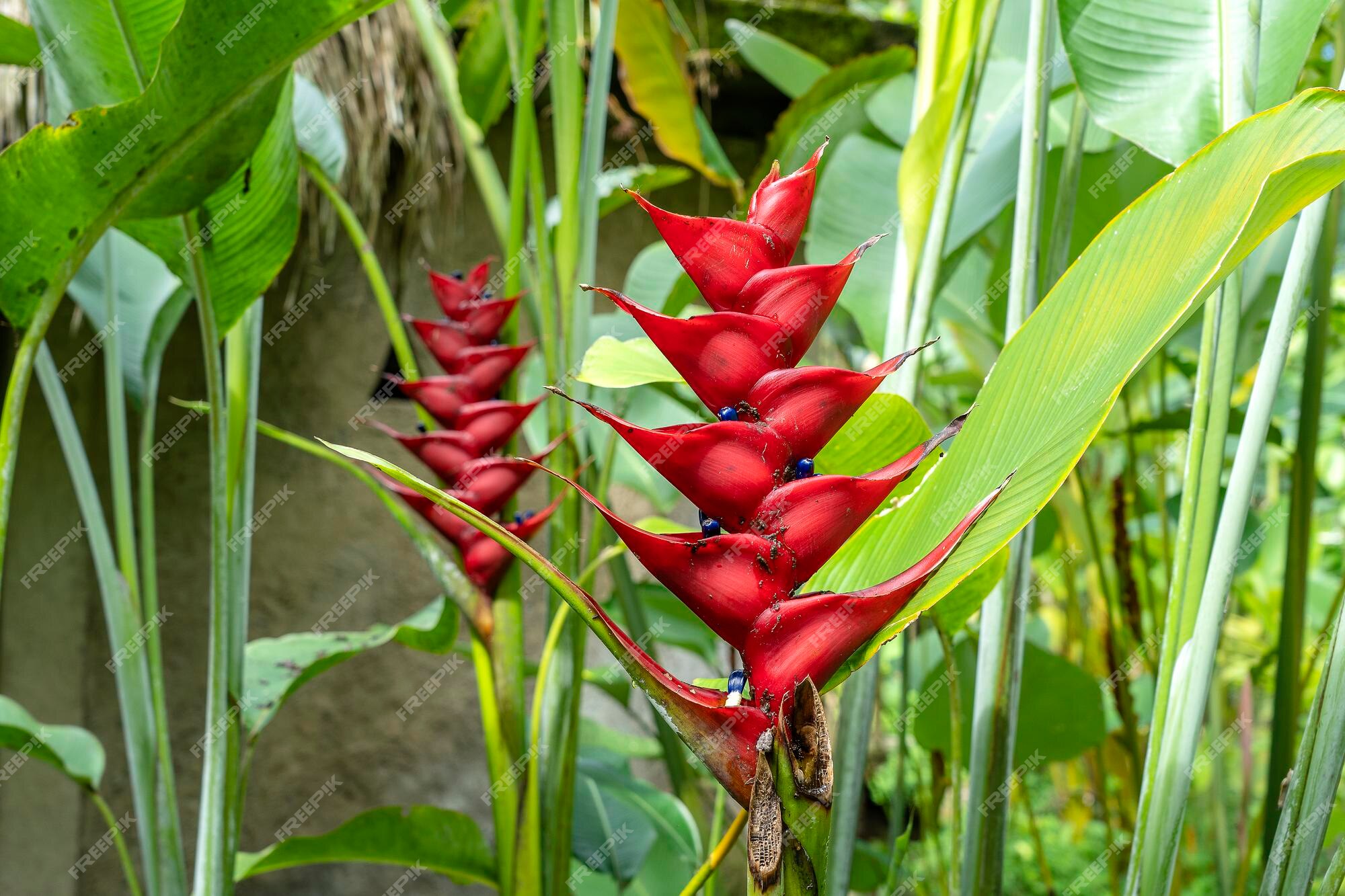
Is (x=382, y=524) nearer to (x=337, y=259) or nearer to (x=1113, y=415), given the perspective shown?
(x=337, y=259)

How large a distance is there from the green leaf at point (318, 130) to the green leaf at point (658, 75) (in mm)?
344

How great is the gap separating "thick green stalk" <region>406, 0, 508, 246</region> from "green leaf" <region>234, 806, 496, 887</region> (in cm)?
47

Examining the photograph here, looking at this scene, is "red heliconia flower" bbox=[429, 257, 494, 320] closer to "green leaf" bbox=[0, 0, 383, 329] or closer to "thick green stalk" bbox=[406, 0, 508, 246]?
"thick green stalk" bbox=[406, 0, 508, 246]

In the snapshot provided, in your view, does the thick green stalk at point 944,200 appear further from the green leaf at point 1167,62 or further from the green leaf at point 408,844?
the green leaf at point 408,844

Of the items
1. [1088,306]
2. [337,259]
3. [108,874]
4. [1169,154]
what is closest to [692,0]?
[337,259]

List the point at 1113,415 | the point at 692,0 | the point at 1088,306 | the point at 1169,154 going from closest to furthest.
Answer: the point at 1088,306
the point at 1169,154
the point at 1113,415
the point at 692,0

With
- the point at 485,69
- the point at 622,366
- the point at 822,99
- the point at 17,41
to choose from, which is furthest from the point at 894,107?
the point at 17,41

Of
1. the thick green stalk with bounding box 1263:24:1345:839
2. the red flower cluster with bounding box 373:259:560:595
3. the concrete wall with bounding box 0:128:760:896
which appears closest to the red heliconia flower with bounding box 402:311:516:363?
the red flower cluster with bounding box 373:259:560:595

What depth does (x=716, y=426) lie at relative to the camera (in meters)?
0.30

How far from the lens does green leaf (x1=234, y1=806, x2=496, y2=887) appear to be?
723mm

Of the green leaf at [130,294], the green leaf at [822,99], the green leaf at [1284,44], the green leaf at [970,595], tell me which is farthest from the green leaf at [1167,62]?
the green leaf at [130,294]

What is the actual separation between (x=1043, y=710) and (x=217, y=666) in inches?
27.7

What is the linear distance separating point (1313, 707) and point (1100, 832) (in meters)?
2.18

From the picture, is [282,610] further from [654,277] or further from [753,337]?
[753,337]
